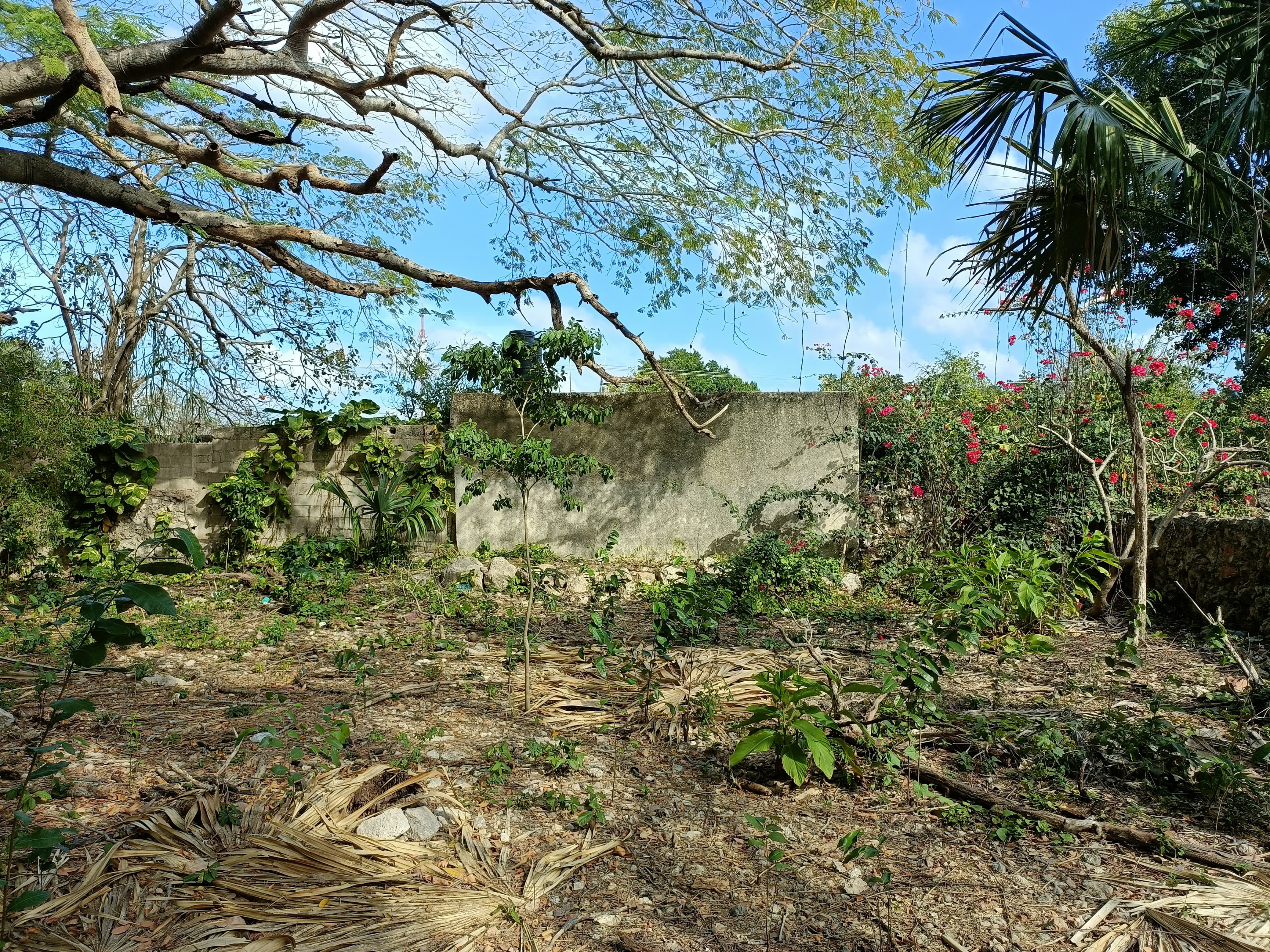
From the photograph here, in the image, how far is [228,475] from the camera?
861cm

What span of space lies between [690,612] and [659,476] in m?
3.72

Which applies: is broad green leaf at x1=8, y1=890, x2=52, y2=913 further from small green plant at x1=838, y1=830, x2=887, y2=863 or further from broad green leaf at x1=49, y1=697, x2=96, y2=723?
small green plant at x1=838, y1=830, x2=887, y2=863

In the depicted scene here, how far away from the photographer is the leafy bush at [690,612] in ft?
14.6

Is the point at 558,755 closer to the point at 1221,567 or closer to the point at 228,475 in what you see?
the point at 1221,567

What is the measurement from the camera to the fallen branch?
287cm

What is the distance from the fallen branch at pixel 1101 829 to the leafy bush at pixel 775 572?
3.39 metres

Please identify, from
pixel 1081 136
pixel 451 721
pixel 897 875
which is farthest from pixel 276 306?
pixel 897 875

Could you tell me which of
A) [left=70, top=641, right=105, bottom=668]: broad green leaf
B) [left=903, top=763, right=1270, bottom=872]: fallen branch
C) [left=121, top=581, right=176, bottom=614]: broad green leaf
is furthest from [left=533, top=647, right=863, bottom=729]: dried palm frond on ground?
[left=121, top=581, right=176, bottom=614]: broad green leaf

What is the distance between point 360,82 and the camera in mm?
6035

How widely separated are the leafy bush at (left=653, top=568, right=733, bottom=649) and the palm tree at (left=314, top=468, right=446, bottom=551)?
3.25 meters

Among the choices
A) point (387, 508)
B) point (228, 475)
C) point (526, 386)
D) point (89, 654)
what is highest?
point (526, 386)

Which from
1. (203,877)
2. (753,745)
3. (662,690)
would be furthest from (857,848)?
(203,877)

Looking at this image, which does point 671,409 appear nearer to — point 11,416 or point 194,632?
point 194,632

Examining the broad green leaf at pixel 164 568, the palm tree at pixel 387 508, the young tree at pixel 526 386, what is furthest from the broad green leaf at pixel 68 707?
the palm tree at pixel 387 508
